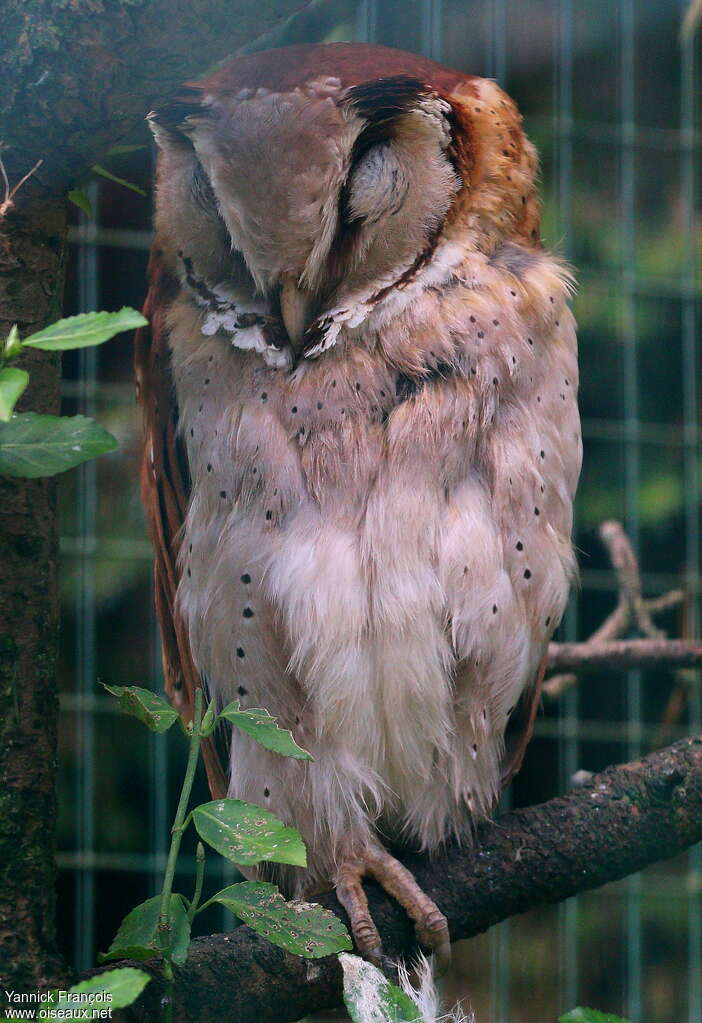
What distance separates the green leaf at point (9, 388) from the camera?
0.62 m

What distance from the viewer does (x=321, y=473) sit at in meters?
1.27

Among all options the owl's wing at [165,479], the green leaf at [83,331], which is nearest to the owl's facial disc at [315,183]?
the owl's wing at [165,479]

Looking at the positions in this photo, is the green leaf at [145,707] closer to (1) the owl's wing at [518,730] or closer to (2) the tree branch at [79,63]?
(2) the tree branch at [79,63]

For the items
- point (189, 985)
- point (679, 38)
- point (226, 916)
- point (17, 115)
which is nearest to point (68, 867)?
point (226, 916)

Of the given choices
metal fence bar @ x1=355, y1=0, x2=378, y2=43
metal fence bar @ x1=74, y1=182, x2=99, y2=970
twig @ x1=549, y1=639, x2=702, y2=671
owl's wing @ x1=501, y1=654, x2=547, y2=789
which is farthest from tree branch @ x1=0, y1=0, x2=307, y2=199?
metal fence bar @ x1=74, y1=182, x2=99, y2=970

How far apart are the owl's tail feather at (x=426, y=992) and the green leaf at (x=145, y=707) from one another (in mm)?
399

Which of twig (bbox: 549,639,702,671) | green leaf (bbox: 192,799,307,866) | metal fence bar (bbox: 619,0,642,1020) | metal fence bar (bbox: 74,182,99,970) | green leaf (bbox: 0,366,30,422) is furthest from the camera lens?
metal fence bar (bbox: 619,0,642,1020)

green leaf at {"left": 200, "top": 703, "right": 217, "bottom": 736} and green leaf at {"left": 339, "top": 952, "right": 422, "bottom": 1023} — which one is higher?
green leaf at {"left": 200, "top": 703, "right": 217, "bottom": 736}

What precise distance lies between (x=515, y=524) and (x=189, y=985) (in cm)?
64

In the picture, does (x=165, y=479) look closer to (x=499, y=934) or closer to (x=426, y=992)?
(x=426, y=992)

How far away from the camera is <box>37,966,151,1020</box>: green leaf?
24.3 inches

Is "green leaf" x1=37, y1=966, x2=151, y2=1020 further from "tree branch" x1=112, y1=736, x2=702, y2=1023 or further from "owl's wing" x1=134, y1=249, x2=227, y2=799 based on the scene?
"owl's wing" x1=134, y1=249, x2=227, y2=799

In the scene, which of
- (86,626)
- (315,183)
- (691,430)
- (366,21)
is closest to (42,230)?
(315,183)

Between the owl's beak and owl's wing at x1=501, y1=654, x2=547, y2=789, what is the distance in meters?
0.59
